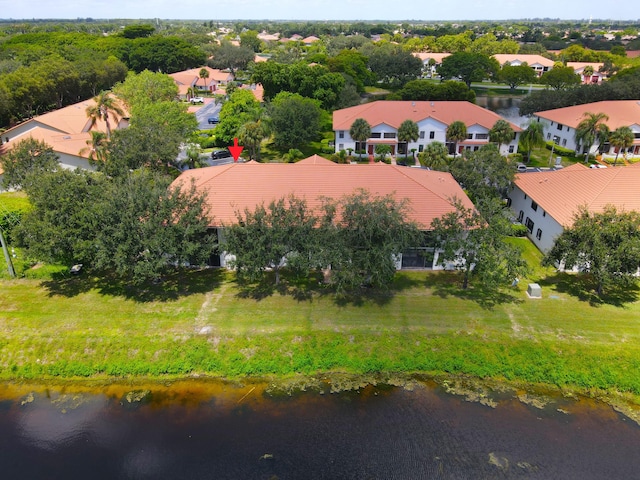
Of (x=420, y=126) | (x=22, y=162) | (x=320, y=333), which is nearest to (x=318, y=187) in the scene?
(x=320, y=333)

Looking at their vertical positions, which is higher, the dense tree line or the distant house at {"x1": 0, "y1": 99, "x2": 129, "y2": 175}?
the dense tree line

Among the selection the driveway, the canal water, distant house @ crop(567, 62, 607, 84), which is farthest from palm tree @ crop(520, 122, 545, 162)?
distant house @ crop(567, 62, 607, 84)

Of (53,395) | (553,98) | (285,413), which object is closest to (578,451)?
(285,413)

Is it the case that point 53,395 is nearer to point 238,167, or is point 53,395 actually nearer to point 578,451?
point 238,167

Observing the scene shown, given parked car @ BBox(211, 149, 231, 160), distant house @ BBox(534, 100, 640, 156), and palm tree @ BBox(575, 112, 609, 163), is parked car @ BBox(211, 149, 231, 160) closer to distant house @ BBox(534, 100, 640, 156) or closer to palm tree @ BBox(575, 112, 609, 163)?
palm tree @ BBox(575, 112, 609, 163)

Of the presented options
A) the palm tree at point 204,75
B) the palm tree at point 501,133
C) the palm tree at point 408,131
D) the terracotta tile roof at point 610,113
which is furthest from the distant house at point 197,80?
the terracotta tile roof at point 610,113

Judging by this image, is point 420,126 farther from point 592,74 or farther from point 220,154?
point 592,74

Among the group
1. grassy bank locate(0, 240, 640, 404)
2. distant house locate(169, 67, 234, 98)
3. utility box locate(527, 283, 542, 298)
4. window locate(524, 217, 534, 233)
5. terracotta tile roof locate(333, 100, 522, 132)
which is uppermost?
distant house locate(169, 67, 234, 98)
